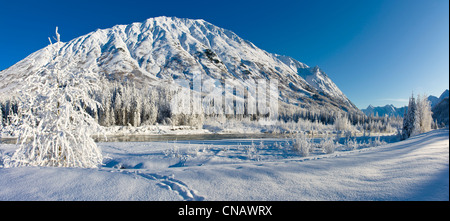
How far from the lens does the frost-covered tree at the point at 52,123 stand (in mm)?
5535

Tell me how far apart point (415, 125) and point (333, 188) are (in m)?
24.5

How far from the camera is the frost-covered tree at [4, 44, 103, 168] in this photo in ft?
18.2

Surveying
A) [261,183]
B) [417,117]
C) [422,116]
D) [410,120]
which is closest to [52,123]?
[261,183]

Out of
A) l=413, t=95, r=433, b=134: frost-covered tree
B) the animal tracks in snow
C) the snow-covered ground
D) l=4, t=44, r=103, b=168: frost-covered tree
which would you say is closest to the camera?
the snow-covered ground

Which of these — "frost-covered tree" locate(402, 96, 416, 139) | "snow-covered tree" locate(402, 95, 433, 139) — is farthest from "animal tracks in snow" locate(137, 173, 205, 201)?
"frost-covered tree" locate(402, 96, 416, 139)

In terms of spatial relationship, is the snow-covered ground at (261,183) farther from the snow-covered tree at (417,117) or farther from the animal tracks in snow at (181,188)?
the snow-covered tree at (417,117)

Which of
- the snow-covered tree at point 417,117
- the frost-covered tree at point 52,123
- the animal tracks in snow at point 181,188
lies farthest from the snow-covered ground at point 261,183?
the snow-covered tree at point 417,117

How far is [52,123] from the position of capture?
228 inches

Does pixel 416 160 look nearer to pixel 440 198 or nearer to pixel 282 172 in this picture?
pixel 440 198

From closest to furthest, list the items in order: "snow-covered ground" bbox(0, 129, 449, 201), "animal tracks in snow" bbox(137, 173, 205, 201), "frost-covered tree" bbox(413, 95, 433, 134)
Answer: "snow-covered ground" bbox(0, 129, 449, 201) → "animal tracks in snow" bbox(137, 173, 205, 201) → "frost-covered tree" bbox(413, 95, 433, 134)

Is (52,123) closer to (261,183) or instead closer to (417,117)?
(261,183)

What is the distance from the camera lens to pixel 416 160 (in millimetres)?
3100

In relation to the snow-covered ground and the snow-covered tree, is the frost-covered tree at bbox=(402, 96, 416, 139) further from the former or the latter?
the snow-covered ground
